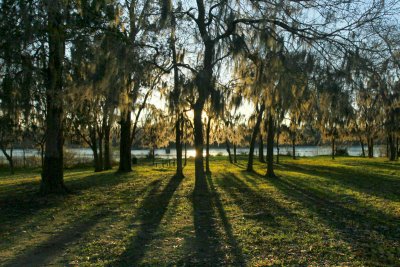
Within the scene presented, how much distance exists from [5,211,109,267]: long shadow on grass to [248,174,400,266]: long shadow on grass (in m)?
4.16

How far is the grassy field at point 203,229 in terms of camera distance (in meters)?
5.69

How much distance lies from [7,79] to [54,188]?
3528mm

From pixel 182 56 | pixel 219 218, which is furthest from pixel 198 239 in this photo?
pixel 182 56

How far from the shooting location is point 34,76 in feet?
34.1

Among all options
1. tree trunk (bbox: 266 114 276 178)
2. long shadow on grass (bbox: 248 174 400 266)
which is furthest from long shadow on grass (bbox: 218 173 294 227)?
tree trunk (bbox: 266 114 276 178)

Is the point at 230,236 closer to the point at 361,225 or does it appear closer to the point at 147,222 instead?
the point at 147,222

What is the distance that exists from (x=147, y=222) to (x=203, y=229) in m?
1.26

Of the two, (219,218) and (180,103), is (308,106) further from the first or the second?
(219,218)

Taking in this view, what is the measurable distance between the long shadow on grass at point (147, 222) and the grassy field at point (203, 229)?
0.05 feet

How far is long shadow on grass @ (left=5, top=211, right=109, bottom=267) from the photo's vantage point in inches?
220

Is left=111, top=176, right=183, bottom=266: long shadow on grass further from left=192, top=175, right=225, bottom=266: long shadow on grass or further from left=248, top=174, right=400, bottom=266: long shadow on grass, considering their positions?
left=248, top=174, right=400, bottom=266: long shadow on grass

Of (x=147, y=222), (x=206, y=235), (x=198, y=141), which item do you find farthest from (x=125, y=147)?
(x=206, y=235)

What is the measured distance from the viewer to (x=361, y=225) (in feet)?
25.0

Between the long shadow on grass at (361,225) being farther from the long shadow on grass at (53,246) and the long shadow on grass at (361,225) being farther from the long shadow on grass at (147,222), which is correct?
the long shadow on grass at (53,246)
